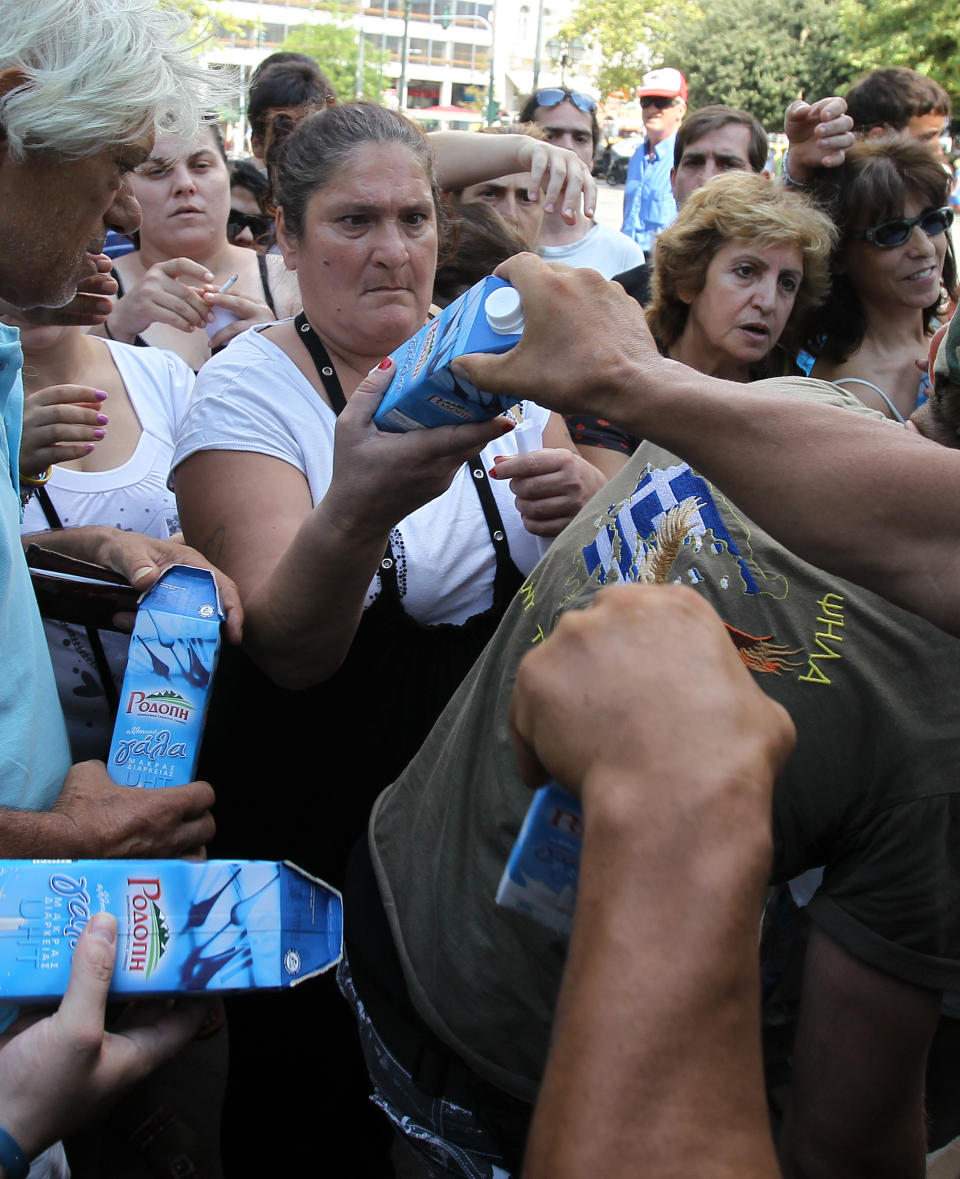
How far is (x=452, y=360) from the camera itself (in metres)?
1.25

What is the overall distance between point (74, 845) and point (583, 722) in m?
0.96

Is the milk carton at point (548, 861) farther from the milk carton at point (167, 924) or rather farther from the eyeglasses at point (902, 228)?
the eyeglasses at point (902, 228)

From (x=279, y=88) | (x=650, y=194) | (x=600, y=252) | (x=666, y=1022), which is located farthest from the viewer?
(x=650, y=194)

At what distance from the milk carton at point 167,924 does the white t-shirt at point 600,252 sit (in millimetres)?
3849

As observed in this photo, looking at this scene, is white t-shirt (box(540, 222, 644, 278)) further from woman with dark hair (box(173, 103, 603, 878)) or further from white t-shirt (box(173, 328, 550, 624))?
white t-shirt (box(173, 328, 550, 624))

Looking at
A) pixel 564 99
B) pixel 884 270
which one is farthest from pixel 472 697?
pixel 564 99

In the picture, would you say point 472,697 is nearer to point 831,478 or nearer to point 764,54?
point 831,478

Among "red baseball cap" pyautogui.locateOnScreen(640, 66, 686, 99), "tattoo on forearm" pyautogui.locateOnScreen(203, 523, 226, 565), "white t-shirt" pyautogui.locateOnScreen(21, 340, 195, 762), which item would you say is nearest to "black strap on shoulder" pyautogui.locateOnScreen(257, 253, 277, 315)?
"white t-shirt" pyautogui.locateOnScreen(21, 340, 195, 762)

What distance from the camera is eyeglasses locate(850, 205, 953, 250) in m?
3.24

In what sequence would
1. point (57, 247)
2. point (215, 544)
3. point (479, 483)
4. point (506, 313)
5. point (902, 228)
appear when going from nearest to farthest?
point (506, 313), point (57, 247), point (215, 544), point (479, 483), point (902, 228)

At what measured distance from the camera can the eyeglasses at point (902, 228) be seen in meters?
3.24

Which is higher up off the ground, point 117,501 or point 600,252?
point 600,252

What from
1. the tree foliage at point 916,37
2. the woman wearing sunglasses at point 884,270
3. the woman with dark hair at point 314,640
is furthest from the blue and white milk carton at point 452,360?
the tree foliage at point 916,37

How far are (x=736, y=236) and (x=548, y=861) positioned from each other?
2901 millimetres
